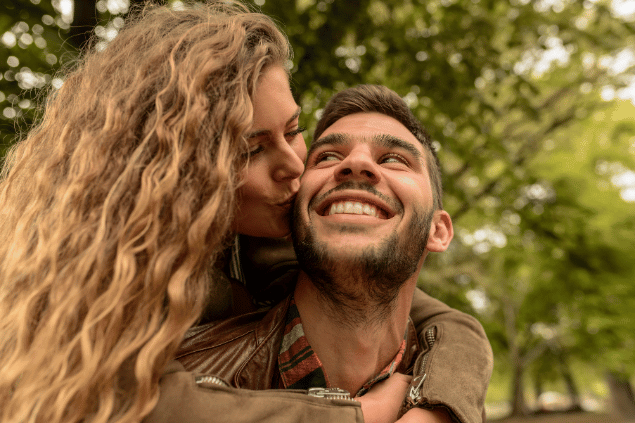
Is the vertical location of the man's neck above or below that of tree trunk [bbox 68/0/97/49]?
below

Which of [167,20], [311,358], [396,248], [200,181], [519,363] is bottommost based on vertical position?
[519,363]

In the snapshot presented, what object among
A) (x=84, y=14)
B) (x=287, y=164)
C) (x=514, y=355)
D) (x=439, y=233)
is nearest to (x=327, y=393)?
(x=287, y=164)

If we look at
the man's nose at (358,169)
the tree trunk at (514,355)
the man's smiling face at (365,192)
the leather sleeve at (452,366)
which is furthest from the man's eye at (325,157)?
the tree trunk at (514,355)

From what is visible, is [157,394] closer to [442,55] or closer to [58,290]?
[58,290]

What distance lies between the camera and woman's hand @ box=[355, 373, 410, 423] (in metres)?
1.99

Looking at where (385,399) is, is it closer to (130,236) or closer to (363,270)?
(363,270)

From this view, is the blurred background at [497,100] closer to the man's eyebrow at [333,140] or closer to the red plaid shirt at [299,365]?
the man's eyebrow at [333,140]

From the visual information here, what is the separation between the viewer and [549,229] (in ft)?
19.4

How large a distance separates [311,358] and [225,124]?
42.8 inches

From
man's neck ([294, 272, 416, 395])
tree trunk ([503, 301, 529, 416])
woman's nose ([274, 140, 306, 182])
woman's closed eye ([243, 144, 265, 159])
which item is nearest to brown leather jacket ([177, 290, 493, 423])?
man's neck ([294, 272, 416, 395])

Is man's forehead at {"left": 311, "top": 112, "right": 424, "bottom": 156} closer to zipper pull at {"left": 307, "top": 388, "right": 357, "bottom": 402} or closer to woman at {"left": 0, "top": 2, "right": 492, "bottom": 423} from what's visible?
woman at {"left": 0, "top": 2, "right": 492, "bottom": 423}

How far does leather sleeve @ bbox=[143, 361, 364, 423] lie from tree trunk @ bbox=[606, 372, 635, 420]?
1911 centimetres

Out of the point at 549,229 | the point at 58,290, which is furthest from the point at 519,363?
the point at 58,290

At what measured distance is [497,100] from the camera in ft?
24.1
